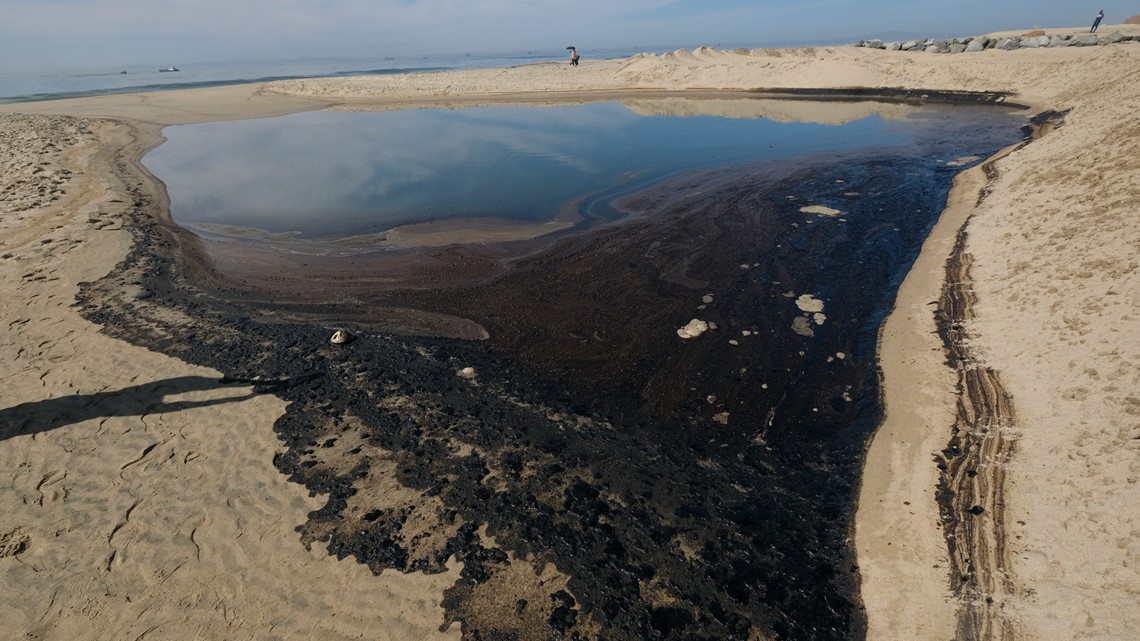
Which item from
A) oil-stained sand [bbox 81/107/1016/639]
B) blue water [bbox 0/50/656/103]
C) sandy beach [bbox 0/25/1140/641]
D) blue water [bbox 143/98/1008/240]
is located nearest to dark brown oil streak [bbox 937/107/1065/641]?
sandy beach [bbox 0/25/1140/641]

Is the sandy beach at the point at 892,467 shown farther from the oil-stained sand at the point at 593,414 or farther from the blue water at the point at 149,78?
the blue water at the point at 149,78

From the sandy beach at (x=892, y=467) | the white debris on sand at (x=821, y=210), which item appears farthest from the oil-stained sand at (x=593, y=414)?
the white debris on sand at (x=821, y=210)

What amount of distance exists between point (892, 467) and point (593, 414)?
3.60m

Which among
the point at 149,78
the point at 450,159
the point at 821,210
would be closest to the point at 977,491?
the point at 821,210

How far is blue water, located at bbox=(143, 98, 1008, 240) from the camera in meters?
14.2

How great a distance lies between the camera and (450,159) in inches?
778

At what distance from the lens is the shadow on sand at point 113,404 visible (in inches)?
238

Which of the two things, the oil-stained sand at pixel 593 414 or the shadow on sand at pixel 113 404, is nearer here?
the oil-stained sand at pixel 593 414

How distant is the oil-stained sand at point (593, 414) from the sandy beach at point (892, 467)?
30 cm

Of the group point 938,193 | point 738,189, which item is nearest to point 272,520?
point 738,189

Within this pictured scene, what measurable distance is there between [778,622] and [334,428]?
212 inches

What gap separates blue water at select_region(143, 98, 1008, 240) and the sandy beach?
17.9 feet

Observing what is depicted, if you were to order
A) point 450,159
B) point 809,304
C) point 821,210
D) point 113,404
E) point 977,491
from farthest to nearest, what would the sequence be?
point 450,159
point 821,210
point 809,304
point 113,404
point 977,491

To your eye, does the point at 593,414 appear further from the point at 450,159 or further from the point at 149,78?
the point at 149,78
